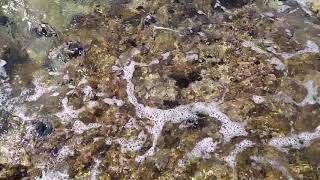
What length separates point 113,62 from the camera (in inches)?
246

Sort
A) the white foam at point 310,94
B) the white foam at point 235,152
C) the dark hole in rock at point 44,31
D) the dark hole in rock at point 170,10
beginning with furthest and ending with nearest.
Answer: the dark hole in rock at point 170,10, the dark hole in rock at point 44,31, the white foam at point 310,94, the white foam at point 235,152

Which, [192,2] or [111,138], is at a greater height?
[192,2]

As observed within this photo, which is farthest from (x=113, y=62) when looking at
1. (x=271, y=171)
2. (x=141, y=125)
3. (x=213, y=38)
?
(x=271, y=171)

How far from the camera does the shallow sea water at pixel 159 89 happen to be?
16.9ft

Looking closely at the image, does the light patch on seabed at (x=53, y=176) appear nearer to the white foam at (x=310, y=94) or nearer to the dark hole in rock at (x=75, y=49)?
the dark hole in rock at (x=75, y=49)

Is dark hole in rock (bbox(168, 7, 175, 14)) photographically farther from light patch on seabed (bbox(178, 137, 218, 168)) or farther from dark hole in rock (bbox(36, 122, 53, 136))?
dark hole in rock (bbox(36, 122, 53, 136))

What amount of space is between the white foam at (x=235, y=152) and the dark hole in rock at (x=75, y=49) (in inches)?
110

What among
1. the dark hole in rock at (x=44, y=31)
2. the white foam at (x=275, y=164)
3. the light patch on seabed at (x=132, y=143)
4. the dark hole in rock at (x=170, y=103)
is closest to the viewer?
the white foam at (x=275, y=164)

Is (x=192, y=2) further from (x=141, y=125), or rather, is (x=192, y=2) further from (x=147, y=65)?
(x=141, y=125)

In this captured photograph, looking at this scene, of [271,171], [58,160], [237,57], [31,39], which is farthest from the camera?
[31,39]

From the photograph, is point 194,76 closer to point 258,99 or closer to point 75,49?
point 258,99

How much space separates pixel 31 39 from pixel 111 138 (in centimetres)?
237

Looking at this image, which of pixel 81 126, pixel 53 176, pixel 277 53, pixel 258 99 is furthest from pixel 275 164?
pixel 53 176

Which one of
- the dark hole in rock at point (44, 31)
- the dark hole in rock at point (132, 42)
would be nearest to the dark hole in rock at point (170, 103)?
the dark hole in rock at point (132, 42)
